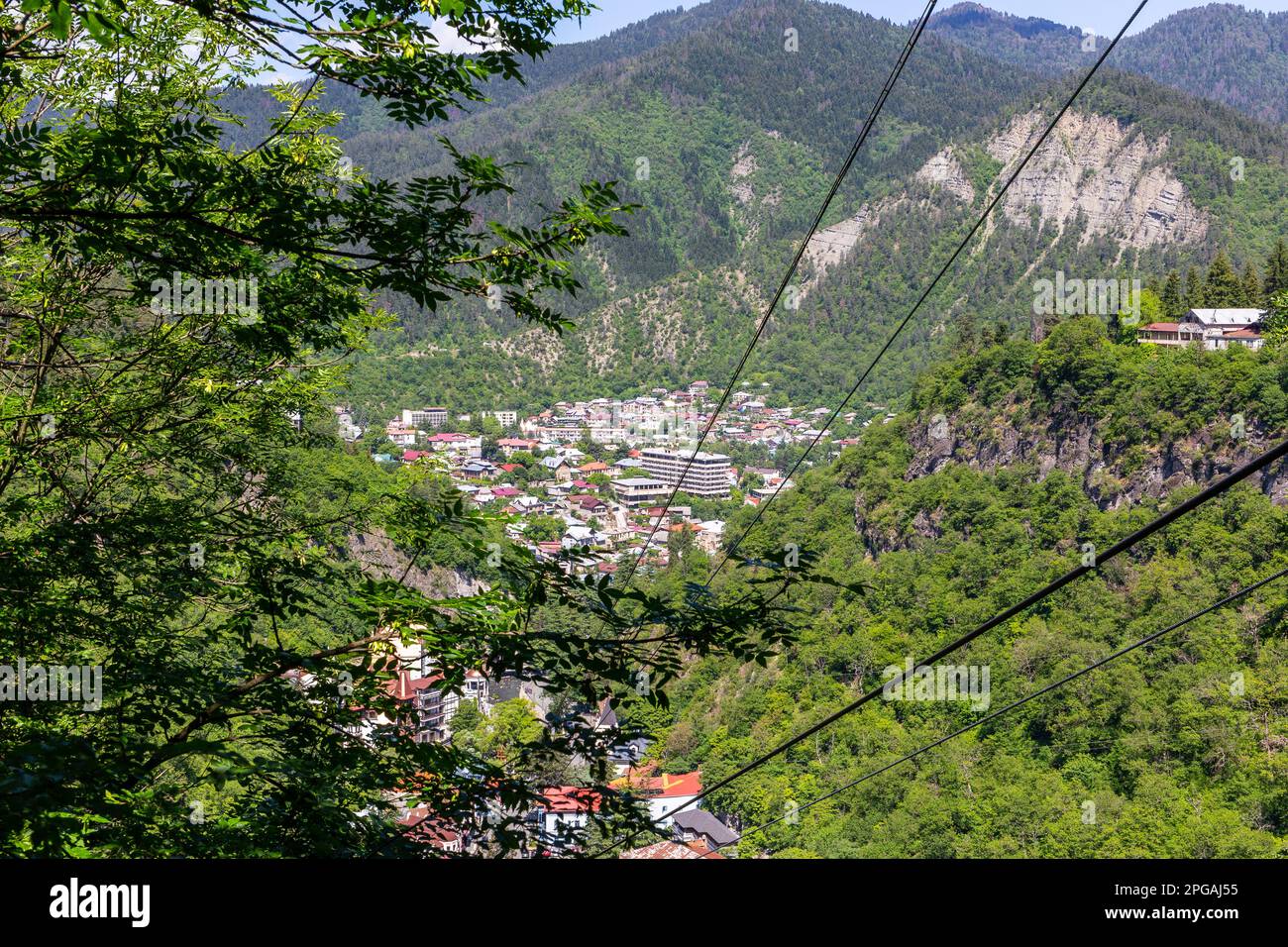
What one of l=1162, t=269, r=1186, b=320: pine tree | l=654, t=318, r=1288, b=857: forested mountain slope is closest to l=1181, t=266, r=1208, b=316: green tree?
l=1162, t=269, r=1186, b=320: pine tree

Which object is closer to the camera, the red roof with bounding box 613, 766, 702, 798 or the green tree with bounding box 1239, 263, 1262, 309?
the red roof with bounding box 613, 766, 702, 798

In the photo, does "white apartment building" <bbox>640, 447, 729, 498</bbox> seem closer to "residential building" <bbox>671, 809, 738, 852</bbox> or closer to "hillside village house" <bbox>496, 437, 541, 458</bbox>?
"hillside village house" <bbox>496, 437, 541, 458</bbox>

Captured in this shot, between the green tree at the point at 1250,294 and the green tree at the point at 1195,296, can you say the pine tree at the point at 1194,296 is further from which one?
the green tree at the point at 1250,294

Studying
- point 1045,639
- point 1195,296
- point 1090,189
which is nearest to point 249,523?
point 1045,639

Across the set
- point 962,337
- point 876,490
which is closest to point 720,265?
point 962,337

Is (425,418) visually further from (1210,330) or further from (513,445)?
(1210,330)
